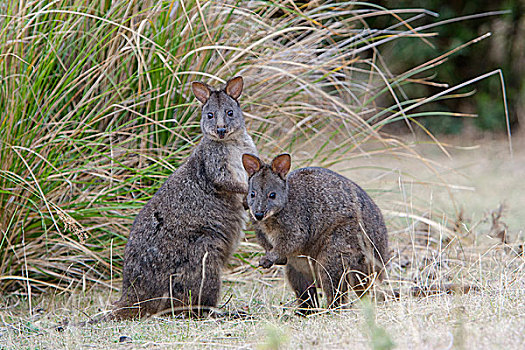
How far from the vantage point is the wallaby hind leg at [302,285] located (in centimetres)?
393

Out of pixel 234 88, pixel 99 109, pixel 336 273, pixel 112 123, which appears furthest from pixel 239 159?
pixel 99 109

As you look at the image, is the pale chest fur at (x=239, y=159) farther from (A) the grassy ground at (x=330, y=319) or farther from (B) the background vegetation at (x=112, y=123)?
(A) the grassy ground at (x=330, y=319)

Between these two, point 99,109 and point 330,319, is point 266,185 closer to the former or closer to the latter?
point 330,319

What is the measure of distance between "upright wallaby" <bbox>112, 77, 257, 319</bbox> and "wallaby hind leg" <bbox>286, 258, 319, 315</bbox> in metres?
0.43

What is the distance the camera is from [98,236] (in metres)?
4.81

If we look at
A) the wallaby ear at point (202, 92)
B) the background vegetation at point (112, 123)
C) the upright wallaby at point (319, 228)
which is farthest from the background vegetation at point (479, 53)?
the upright wallaby at point (319, 228)

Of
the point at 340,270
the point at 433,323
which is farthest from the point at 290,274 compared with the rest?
the point at 433,323

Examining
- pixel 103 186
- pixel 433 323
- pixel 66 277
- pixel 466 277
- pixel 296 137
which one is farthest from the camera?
pixel 296 137

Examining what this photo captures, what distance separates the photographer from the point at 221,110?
Answer: 422 centimetres

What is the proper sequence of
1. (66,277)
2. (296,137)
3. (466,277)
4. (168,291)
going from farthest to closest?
(296,137), (66,277), (466,277), (168,291)

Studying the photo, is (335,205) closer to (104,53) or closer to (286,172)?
(286,172)

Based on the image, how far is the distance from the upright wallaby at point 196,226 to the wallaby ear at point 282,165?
1.44ft

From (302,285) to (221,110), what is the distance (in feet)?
3.91

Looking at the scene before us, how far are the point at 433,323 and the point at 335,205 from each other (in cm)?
99
